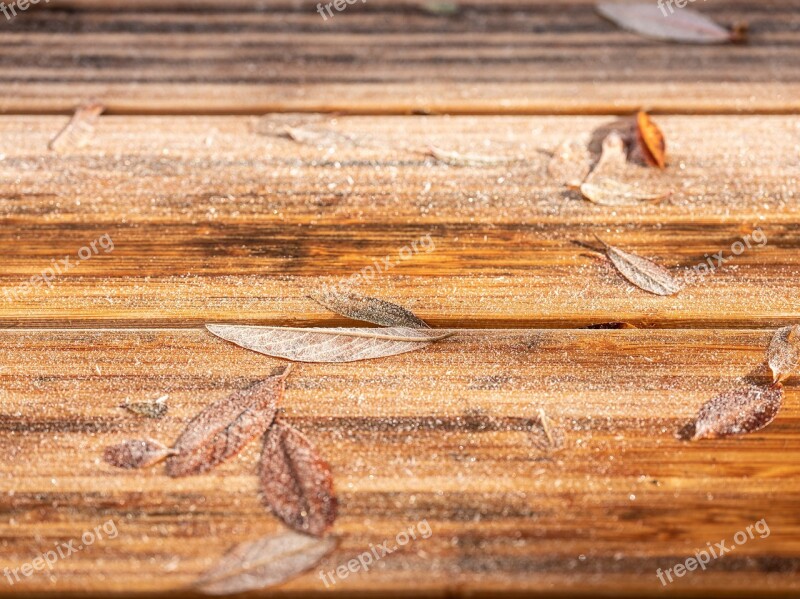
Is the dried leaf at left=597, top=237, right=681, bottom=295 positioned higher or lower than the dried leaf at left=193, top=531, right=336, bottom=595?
higher

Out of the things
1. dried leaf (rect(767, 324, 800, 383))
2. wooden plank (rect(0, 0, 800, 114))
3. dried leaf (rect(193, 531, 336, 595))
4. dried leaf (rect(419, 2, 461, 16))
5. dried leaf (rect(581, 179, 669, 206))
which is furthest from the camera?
dried leaf (rect(419, 2, 461, 16))

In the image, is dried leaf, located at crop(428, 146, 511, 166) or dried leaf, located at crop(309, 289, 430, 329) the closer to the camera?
dried leaf, located at crop(309, 289, 430, 329)

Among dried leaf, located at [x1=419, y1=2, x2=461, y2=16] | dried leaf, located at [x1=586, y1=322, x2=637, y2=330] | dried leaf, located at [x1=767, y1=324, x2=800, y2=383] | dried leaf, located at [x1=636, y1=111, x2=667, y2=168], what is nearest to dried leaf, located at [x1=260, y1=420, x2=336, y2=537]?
dried leaf, located at [x1=586, y1=322, x2=637, y2=330]

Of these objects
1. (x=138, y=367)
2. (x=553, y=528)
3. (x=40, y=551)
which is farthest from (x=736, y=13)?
(x=40, y=551)

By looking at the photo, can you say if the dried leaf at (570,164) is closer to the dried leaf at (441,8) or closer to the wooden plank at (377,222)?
A: the wooden plank at (377,222)

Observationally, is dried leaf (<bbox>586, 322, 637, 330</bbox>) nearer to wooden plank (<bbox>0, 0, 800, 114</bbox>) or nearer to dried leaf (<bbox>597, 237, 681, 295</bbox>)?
dried leaf (<bbox>597, 237, 681, 295</bbox>)

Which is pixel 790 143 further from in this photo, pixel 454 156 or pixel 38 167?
pixel 38 167

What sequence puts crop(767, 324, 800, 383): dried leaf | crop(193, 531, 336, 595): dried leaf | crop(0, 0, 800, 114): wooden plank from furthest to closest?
1. crop(0, 0, 800, 114): wooden plank
2. crop(767, 324, 800, 383): dried leaf
3. crop(193, 531, 336, 595): dried leaf
